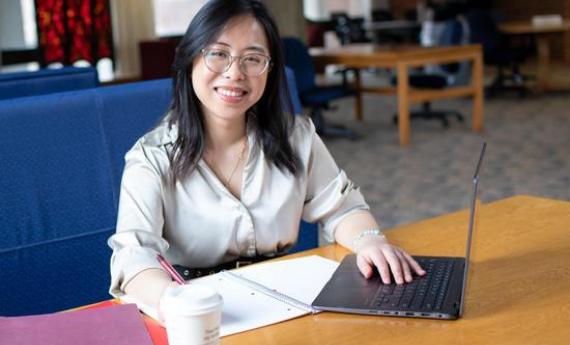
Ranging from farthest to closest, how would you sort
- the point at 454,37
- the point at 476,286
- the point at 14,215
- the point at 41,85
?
the point at 454,37, the point at 41,85, the point at 14,215, the point at 476,286

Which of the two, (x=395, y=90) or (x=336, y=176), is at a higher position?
(x=336, y=176)

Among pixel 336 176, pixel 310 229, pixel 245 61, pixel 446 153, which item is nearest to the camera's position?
pixel 245 61

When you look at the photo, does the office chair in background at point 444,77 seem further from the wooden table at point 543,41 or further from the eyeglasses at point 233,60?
the eyeglasses at point 233,60

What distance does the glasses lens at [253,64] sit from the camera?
1.74 metres

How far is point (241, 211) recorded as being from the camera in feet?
6.00

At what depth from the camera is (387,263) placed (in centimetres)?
154

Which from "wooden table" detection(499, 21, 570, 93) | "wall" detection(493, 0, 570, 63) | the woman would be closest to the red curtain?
"wooden table" detection(499, 21, 570, 93)

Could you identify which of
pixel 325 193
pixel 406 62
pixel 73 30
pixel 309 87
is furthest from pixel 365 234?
pixel 73 30

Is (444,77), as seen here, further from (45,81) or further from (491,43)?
(45,81)

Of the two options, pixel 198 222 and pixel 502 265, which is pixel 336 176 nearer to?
pixel 198 222

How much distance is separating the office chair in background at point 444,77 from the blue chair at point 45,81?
5042mm

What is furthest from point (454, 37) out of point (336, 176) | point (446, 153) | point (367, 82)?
point (336, 176)

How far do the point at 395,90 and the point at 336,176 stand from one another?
5.59 meters

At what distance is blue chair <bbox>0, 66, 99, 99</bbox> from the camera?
2.82 meters
